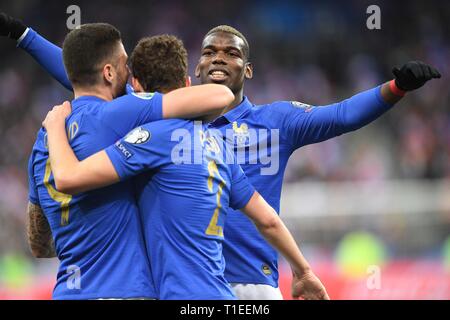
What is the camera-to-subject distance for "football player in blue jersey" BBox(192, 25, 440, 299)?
16.2 feet

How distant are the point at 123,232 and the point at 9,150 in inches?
400

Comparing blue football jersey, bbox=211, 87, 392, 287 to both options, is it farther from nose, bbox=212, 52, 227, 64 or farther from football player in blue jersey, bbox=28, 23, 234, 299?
football player in blue jersey, bbox=28, 23, 234, 299

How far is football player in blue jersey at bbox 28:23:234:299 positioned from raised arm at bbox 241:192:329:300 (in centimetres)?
52

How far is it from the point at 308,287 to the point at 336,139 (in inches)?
353

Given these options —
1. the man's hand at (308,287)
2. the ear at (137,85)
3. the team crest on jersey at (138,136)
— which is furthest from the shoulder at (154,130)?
the man's hand at (308,287)

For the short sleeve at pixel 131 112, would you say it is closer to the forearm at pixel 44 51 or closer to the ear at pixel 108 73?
the ear at pixel 108 73

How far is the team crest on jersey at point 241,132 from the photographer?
17.0ft

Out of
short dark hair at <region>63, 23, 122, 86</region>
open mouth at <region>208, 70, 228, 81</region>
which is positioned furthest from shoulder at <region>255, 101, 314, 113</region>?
short dark hair at <region>63, 23, 122, 86</region>

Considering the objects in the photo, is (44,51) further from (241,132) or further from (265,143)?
(265,143)

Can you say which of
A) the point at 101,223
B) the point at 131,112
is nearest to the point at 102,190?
the point at 101,223

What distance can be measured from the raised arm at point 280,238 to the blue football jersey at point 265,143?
69cm

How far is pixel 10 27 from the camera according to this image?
524 cm

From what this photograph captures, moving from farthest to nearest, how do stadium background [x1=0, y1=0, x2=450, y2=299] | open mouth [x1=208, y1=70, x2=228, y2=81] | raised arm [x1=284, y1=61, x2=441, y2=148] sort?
stadium background [x1=0, y1=0, x2=450, y2=299]
open mouth [x1=208, y1=70, x2=228, y2=81]
raised arm [x1=284, y1=61, x2=441, y2=148]
